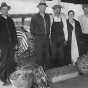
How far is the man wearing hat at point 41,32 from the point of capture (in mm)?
4359

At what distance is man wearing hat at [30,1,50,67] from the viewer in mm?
4359

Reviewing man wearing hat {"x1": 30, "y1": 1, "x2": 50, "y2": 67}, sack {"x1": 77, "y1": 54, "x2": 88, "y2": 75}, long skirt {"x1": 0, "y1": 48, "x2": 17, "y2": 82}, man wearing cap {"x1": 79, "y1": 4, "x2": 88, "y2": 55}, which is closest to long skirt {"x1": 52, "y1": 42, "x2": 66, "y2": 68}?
man wearing hat {"x1": 30, "y1": 1, "x2": 50, "y2": 67}

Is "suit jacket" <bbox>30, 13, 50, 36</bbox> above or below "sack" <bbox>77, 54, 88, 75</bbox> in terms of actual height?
above

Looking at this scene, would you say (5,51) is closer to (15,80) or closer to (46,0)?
(15,80)

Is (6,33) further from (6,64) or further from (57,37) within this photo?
(57,37)

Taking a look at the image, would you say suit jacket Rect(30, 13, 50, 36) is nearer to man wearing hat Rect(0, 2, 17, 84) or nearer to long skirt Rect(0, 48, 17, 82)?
man wearing hat Rect(0, 2, 17, 84)

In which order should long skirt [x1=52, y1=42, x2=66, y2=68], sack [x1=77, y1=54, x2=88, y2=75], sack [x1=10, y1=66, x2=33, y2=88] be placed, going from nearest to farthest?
sack [x1=10, y1=66, x2=33, y2=88] < sack [x1=77, y1=54, x2=88, y2=75] < long skirt [x1=52, y1=42, x2=66, y2=68]

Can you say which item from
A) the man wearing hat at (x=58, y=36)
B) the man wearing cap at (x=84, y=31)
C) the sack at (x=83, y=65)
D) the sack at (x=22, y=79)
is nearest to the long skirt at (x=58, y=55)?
the man wearing hat at (x=58, y=36)

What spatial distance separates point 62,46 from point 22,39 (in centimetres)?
83

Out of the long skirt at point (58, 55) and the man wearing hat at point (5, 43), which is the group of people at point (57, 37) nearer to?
the long skirt at point (58, 55)

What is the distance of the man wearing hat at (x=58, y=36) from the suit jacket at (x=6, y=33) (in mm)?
901

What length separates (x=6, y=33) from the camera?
12.9ft

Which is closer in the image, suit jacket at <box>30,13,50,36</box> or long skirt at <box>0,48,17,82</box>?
long skirt at <box>0,48,17,82</box>

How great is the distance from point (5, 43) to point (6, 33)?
0.56 feet
